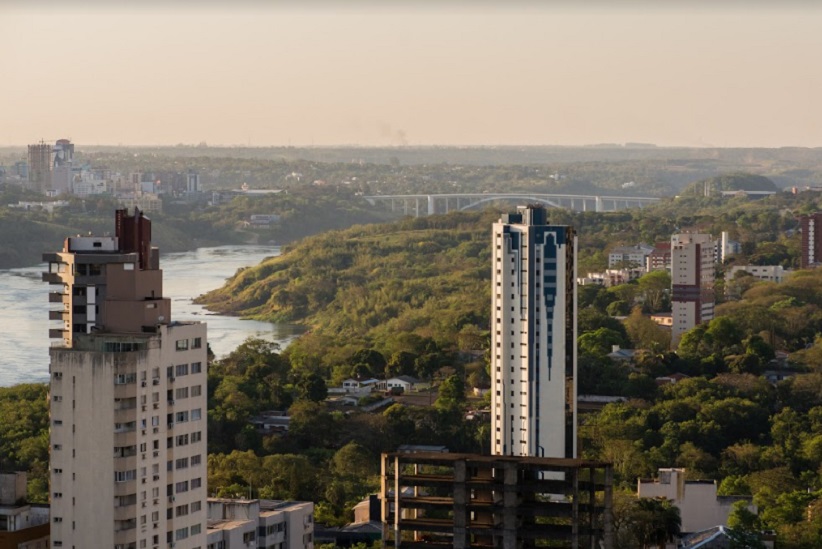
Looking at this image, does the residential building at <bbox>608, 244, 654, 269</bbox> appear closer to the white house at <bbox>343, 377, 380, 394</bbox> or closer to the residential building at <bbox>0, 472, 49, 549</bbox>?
the white house at <bbox>343, 377, 380, 394</bbox>

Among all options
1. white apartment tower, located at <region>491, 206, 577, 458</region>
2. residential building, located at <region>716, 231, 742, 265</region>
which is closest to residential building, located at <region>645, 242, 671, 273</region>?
residential building, located at <region>716, 231, 742, 265</region>

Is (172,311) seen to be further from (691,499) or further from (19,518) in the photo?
(19,518)

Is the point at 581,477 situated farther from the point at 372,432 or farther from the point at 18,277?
the point at 18,277

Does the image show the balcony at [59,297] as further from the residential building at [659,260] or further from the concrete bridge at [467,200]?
the concrete bridge at [467,200]

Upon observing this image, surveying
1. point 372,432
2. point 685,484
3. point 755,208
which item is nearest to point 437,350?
point 372,432

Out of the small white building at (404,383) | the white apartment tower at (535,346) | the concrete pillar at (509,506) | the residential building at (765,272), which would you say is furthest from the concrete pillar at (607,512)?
the residential building at (765,272)

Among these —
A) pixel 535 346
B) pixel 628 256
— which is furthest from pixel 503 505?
pixel 628 256

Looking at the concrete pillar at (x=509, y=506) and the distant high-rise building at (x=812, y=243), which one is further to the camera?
the distant high-rise building at (x=812, y=243)
